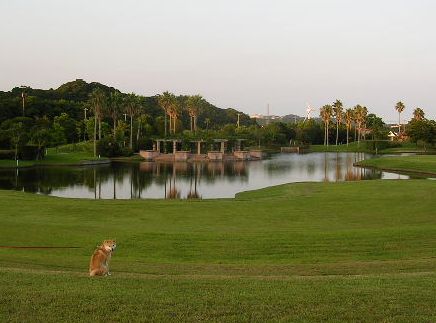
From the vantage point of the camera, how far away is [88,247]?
55.2 ft

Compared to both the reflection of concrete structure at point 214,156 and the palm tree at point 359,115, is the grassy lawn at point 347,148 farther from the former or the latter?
the reflection of concrete structure at point 214,156

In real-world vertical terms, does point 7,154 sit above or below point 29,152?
below

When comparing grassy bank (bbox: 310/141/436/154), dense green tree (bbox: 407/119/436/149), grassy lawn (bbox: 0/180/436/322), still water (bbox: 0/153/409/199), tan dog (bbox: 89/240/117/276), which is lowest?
still water (bbox: 0/153/409/199)

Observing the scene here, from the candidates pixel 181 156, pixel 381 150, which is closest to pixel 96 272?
pixel 181 156

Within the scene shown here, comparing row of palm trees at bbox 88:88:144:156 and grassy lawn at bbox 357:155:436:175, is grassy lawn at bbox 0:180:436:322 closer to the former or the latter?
grassy lawn at bbox 357:155:436:175

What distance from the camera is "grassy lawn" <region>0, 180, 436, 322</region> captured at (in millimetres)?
7668

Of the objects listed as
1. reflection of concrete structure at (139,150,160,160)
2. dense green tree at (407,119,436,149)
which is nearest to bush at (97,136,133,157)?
reflection of concrete structure at (139,150,160,160)

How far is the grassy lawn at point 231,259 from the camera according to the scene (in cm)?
767

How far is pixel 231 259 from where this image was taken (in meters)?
15.6

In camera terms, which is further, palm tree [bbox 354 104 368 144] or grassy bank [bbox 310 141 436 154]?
palm tree [bbox 354 104 368 144]

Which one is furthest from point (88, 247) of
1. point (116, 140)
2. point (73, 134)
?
point (73, 134)

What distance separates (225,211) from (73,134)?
89876 millimetres

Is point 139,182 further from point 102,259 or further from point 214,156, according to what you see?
point 214,156

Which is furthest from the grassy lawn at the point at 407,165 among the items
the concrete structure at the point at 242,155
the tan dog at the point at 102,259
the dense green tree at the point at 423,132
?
the tan dog at the point at 102,259
